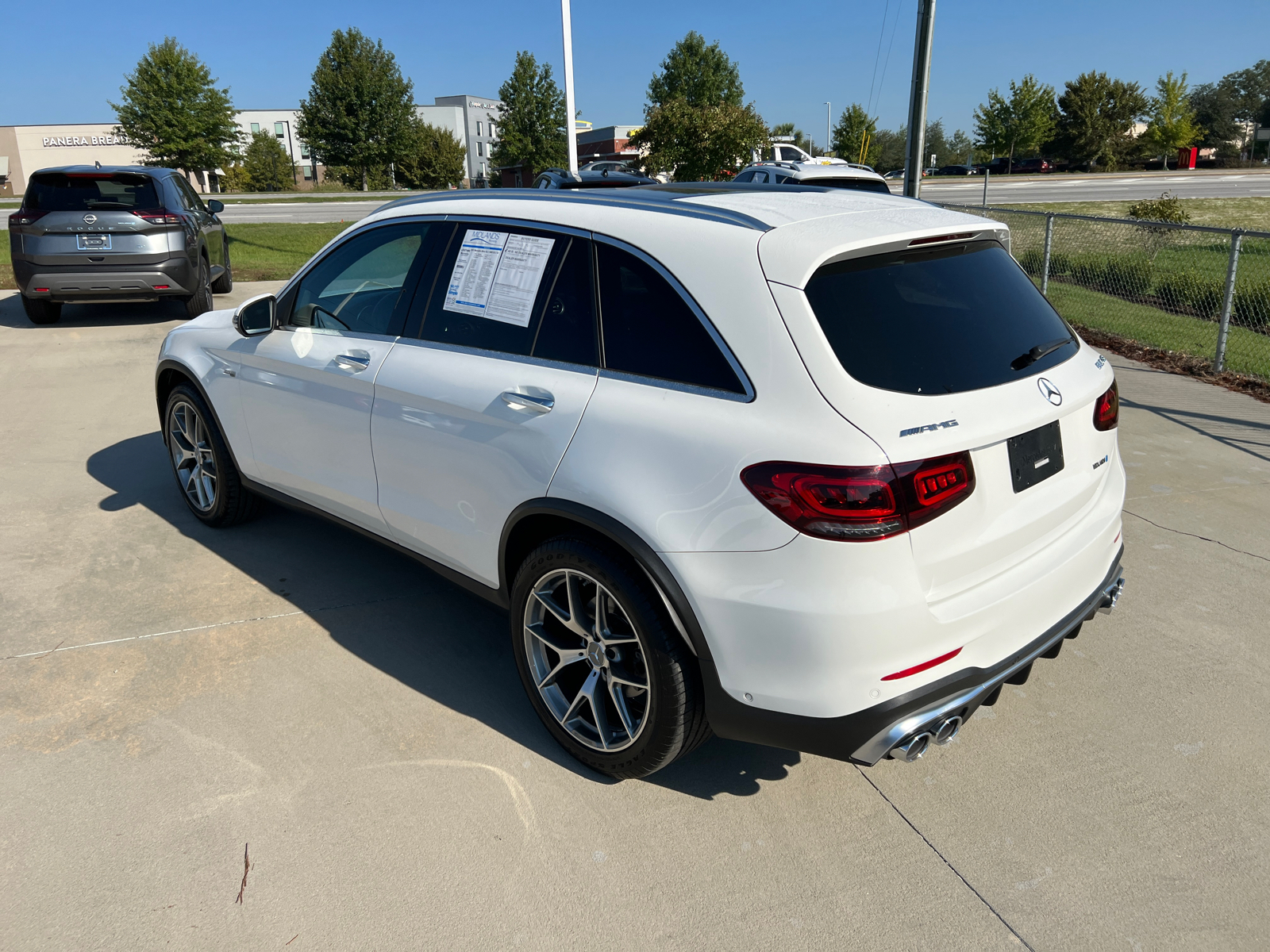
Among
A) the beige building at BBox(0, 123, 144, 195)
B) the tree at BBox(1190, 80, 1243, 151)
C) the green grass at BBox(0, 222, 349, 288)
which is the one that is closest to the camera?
the green grass at BBox(0, 222, 349, 288)

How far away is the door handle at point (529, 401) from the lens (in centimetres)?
282

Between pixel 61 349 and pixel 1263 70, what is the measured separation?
117454 mm

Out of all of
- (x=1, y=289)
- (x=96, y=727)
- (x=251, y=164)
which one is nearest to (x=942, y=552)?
(x=96, y=727)

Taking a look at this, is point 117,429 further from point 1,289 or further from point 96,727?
point 1,289

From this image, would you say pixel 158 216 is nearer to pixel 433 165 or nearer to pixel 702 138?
pixel 702 138

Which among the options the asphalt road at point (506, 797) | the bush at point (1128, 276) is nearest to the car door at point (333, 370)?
the asphalt road at point (506, 797)

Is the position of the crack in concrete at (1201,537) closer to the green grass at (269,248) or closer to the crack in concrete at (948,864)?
the crack in concrete at (948,864)

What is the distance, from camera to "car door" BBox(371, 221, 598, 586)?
2.86m

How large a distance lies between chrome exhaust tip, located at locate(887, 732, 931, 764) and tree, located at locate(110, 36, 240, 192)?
198 ft

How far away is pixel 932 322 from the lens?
255 cm

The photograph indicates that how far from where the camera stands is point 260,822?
2.78m

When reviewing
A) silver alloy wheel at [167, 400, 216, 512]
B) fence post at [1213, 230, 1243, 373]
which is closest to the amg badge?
silver alloy wheel at [167, 400, 216, 512]

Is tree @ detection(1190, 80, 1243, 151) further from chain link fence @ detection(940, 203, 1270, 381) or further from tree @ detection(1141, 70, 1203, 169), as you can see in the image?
chain link fence @ detection(940, 203, 1270, 381)

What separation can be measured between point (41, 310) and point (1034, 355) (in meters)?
11.0
